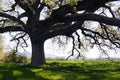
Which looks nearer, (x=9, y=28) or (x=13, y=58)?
(x=9, y=28)

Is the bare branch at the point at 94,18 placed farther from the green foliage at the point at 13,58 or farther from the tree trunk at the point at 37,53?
the green foliage at the point at 13,58

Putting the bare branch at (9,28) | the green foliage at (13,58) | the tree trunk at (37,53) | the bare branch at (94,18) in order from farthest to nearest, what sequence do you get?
the green foliage at (13,58) → the bare branch at (9,28) → the tree trunk at (37,53) → the bare branch at (94,18)

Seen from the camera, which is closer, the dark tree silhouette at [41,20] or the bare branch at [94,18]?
the bare branch at [94,18]

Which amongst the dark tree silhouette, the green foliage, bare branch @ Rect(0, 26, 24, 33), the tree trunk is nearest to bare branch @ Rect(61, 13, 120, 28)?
the dark tree silhouette

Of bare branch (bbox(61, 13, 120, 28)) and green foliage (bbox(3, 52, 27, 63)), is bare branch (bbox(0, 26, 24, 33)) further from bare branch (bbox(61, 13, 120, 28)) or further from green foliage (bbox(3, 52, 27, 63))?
green foliage (bbox(3, 52, 27, 63))

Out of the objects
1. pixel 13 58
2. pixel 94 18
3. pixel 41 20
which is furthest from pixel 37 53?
pixel 13 58

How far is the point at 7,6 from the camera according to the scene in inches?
1371

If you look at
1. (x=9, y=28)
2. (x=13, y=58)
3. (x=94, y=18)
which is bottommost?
(x=13, y=58)

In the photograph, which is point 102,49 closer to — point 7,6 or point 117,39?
point 117,39

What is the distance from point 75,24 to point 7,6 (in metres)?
7.61

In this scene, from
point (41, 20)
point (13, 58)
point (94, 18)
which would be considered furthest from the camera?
point (13, 58)

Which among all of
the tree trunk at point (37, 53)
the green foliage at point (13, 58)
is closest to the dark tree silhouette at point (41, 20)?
the tree trunk at point (37, 53)

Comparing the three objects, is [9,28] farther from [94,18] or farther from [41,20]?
[94,18]

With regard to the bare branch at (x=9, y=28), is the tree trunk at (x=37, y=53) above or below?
below
